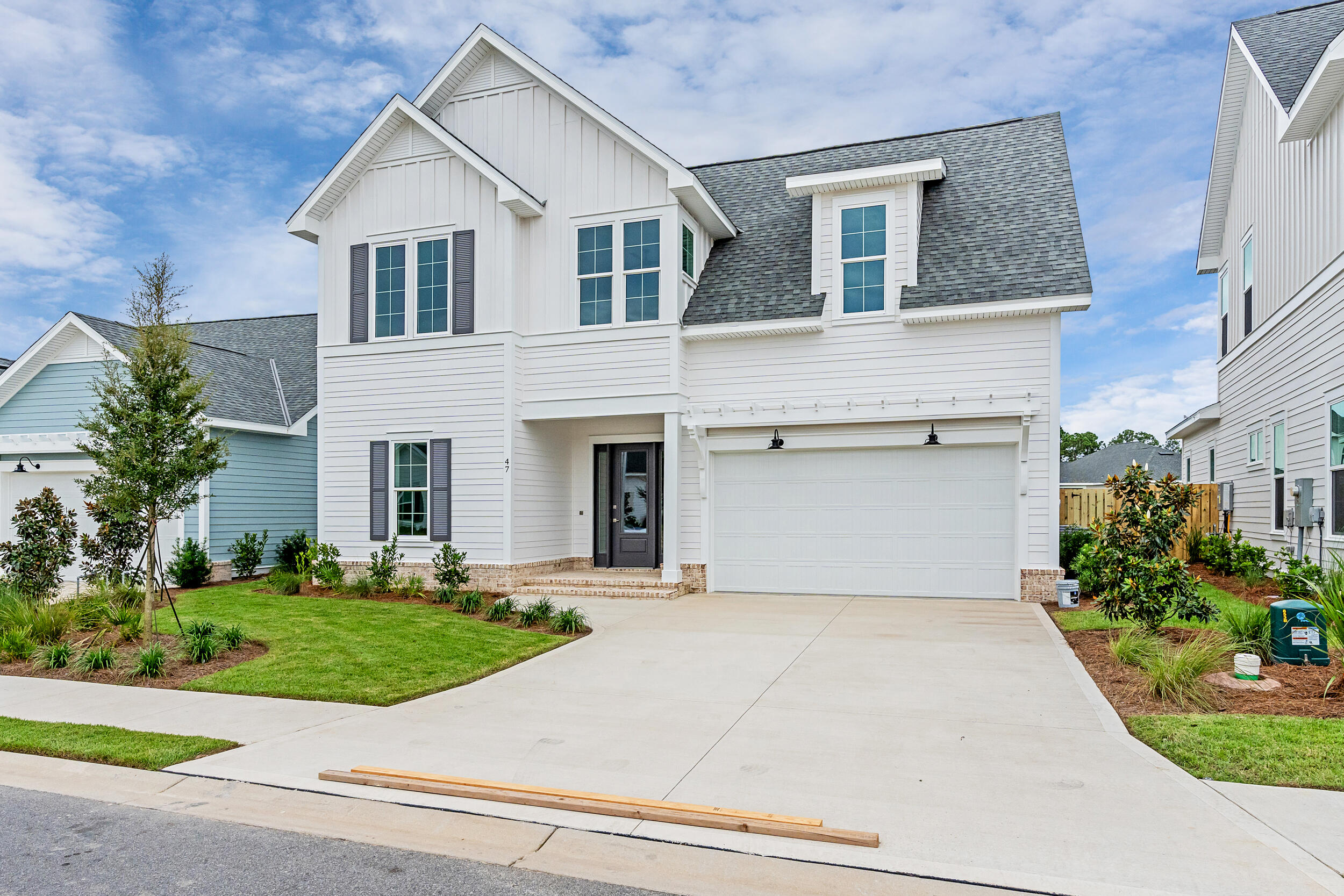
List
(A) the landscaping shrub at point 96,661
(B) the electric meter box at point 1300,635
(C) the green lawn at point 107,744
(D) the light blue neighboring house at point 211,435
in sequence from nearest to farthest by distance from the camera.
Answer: (C) the green lawn at point 107,744 < (B) the electric meter box at point 1300,635 < (A) the landscaping shrub at point 96,661 < (D) the light blue neighboring house at point 211,435

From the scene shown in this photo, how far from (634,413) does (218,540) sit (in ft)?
29.1

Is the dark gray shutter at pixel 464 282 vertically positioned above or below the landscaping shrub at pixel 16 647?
above

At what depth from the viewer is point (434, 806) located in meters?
4.67

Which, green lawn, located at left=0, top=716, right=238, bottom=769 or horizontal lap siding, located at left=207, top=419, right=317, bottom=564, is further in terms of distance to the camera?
horizontal lap siding, located at left=207, top=419, right=317, bottom=564

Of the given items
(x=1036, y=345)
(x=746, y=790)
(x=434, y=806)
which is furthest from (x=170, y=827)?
(x=1036, y=345)

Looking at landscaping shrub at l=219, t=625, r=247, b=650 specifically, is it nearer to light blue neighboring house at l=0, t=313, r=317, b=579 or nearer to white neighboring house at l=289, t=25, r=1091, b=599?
white neighboring house at l=289, t=25, r=1091, b=599

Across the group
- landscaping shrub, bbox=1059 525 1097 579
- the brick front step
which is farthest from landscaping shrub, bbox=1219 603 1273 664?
the brick front step

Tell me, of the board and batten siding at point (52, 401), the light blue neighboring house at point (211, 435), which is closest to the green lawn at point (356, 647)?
the light blue neighboring house at point (211, 435)

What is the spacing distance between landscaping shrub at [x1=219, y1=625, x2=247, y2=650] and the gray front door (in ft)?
24.0

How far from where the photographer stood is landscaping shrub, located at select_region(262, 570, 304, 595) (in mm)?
13703

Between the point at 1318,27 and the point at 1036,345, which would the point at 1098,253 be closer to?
the point at 1036,345

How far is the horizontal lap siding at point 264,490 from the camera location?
53.0 ft

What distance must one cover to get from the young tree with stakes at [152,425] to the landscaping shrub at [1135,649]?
9.65m

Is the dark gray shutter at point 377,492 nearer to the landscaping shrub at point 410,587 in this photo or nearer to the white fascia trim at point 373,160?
the landscaping shrub at point 410,587
